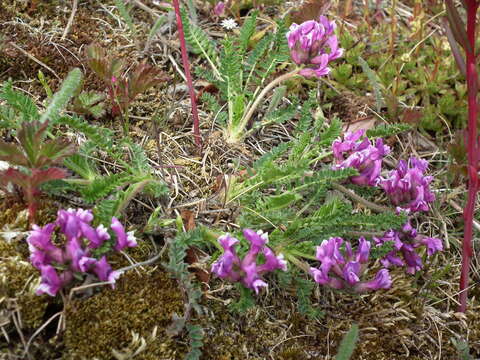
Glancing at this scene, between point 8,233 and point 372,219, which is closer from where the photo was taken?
point 8,233

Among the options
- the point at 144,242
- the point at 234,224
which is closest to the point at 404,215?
the point at 234,224

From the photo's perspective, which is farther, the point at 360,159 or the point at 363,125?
the point at 363,125

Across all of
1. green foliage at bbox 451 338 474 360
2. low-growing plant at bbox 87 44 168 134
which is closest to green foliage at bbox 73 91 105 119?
low-growing plant at bbox 87 44 168 134

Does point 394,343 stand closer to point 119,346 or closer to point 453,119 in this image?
point 119,346

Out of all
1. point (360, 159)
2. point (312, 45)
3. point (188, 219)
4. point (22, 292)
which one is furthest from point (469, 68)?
point (22, 292)

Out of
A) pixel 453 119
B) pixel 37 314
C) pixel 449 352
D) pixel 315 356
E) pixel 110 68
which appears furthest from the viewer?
pixel 453 119

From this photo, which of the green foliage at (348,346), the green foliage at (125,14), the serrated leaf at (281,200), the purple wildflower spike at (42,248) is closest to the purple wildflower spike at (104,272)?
the purple wildflower spike at (42,248)

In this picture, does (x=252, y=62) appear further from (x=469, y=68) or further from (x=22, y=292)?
(x=22, y=292)
